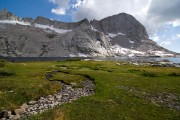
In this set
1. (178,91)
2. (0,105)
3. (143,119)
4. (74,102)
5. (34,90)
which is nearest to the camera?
(143,119)

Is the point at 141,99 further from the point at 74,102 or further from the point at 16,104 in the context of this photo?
the point at 16,104

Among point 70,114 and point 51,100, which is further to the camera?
point 51,100

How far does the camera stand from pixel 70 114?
2319 centimetres

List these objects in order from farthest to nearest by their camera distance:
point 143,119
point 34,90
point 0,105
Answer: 1. point 34,90
2. point 0,105
3. point 143,119

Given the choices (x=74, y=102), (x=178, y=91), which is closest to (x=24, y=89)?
(x=74, y=102)

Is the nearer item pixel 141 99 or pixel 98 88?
pixel 141 99

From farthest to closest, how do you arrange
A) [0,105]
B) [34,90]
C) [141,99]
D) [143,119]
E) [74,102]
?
[34,90] < [141,99] < [74,102] < [0,105] < [143,119]

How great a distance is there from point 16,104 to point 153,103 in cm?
1804

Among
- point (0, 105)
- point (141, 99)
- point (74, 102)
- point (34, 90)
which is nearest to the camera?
point (0, 105)

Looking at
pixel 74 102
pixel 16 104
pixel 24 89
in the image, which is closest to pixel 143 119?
pixel 74 102

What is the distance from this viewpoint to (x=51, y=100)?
29375 mm

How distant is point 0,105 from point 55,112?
7.47 m

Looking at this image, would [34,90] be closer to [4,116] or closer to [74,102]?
[74,102]

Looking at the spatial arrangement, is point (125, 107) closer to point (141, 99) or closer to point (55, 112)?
point (141, 99)
